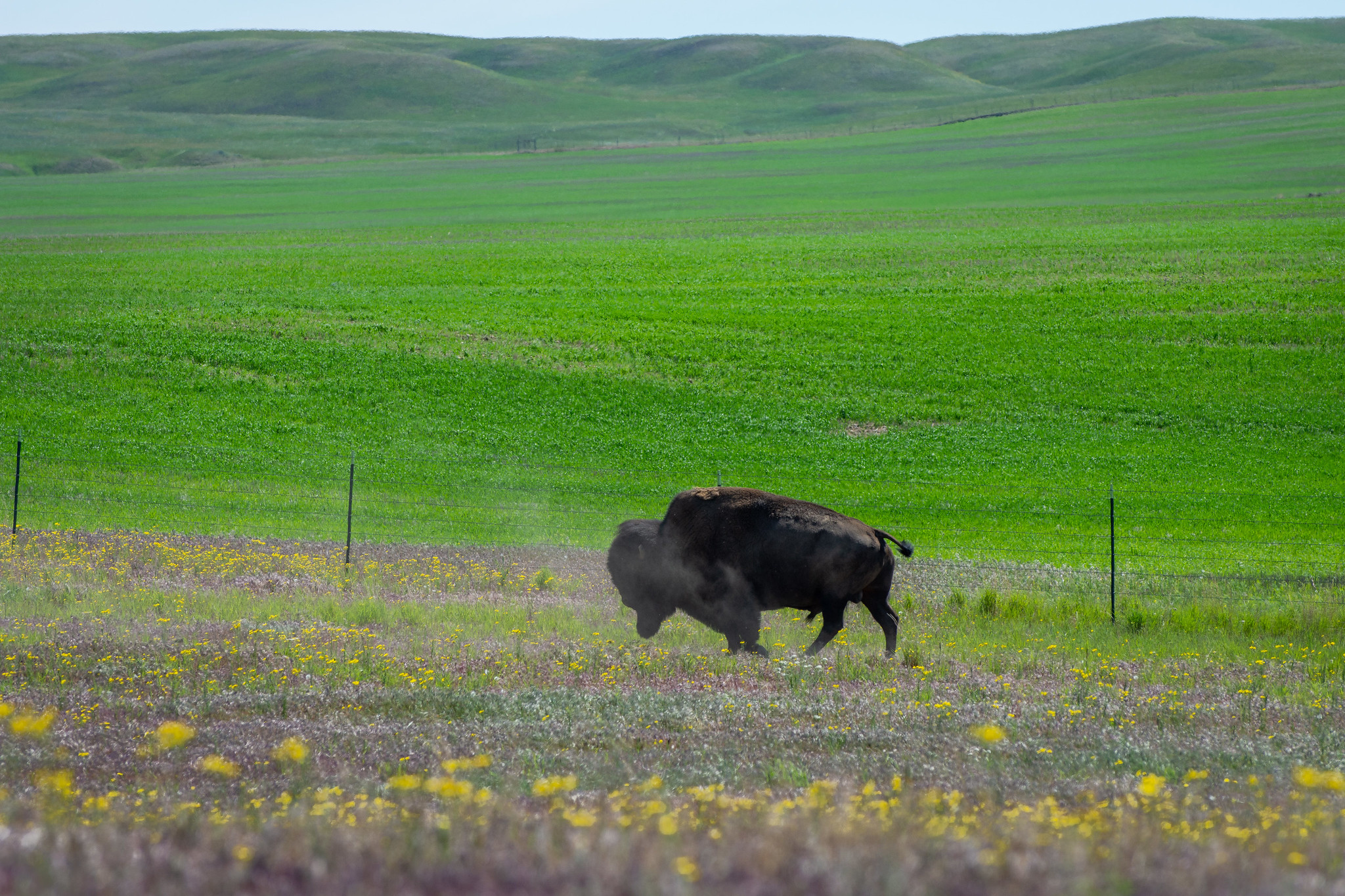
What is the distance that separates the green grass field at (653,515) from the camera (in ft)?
15.1

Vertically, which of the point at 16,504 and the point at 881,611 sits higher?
the point at 881,611

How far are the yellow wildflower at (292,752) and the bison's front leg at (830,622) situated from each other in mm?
6430

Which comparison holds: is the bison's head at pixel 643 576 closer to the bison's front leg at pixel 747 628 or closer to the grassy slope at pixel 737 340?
the bison's front leg at pixel 747 628

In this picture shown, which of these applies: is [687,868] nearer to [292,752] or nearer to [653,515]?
[292,752]

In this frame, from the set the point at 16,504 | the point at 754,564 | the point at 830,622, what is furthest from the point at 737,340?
the point at 754,564

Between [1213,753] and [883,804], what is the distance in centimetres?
377

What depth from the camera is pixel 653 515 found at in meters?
25.0

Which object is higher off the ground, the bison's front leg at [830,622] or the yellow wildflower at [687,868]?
the yellow wildflower at [687,868]

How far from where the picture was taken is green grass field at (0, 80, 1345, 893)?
15.1 feet

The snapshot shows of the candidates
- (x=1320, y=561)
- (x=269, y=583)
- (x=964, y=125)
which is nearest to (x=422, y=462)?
(x=269, y=583)

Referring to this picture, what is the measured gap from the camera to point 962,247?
60719mm

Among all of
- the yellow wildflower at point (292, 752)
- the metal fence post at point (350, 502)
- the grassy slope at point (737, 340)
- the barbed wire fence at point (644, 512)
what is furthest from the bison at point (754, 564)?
the grassy slope at point (737, 340)

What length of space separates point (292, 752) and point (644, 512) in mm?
20070

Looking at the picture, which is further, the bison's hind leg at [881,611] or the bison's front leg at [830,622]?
the bison's hind leg at [881,611]
